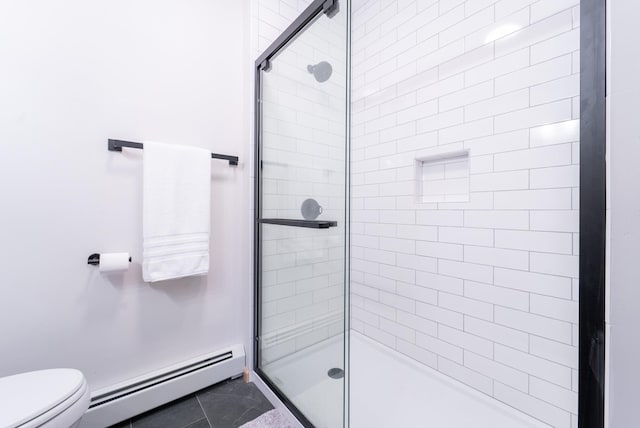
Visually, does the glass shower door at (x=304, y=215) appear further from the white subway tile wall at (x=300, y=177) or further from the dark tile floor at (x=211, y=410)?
the dark tile floor at (x=211, y=410)

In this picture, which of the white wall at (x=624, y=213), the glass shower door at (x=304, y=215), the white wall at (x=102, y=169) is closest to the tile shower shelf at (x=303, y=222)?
the glass shower door at (x=304, y=215)

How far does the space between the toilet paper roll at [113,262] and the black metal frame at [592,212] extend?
1.78 m

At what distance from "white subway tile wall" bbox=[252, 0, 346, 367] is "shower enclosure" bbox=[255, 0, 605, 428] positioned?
11 millimetres

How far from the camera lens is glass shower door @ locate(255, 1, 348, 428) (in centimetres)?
100

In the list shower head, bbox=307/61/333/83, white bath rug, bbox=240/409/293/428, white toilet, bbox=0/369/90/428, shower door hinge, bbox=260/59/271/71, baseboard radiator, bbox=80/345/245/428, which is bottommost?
white bath rug, bbox=240/409/293/428

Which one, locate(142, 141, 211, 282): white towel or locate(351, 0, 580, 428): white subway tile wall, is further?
locate(142, 141, 211, 282): white towel

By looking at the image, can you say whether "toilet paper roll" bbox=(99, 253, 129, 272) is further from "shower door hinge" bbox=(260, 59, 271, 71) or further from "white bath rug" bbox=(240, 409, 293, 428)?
"shower door hinge" bbox=(260, 59, 271, 71)

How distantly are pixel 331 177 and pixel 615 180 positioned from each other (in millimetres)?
774

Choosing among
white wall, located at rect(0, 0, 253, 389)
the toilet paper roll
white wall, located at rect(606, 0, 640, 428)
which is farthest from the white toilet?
white wall, located at rect(606, 0, 640, 428)

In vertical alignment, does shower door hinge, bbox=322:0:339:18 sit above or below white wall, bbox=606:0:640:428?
above

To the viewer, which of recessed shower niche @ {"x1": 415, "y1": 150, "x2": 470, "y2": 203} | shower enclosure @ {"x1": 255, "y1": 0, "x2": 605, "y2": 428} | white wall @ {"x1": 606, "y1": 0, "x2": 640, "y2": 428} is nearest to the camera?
white wall @ {"x1": 606, "y1": 0, "x2": 640, "y2": 428}

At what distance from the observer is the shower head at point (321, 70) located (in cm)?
106

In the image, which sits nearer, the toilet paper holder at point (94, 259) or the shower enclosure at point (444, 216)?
the shower enclosure at point (444, 216)

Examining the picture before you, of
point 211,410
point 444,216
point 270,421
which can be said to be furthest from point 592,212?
point 211,410
